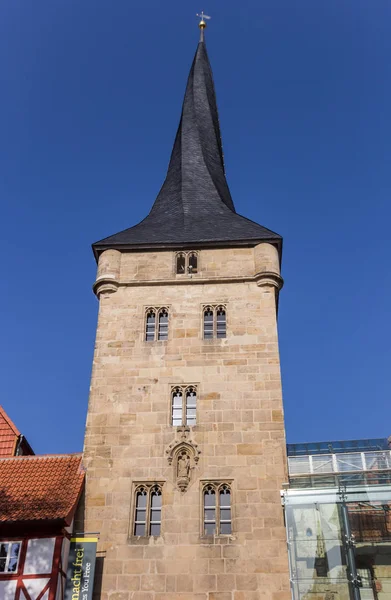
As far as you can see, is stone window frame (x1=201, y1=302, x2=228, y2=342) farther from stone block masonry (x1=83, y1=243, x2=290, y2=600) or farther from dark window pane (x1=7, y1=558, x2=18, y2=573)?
dark window pane (x1=7, y1=558, x2=18, y2=573)

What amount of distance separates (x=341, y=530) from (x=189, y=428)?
440 centimetres

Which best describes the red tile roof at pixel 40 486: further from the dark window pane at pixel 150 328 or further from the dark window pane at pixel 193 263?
the dark window pane at pixel 193 263

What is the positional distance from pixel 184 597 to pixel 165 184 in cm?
1591

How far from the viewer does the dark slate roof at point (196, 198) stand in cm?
2109

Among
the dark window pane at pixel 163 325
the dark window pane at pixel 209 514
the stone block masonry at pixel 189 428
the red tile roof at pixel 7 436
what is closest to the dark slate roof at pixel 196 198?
the stone block masonry at pixel 189 428

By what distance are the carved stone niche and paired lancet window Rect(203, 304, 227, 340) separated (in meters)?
2.95

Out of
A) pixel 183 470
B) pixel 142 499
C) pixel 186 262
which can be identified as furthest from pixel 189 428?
pixel 186 262

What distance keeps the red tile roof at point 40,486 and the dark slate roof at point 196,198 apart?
6.93 meters

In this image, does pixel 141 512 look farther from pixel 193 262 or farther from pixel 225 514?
pixel 193 262

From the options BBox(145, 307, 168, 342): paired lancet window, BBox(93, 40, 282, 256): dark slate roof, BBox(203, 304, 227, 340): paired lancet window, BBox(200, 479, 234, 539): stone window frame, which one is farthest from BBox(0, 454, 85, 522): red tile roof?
BBox(93, 40, 282, 256): dark slate roof

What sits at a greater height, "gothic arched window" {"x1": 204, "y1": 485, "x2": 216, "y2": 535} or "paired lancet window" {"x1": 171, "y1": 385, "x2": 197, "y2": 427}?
"paired lancet window" {"x1": 171, "y1": 385, "x2": 197, "y2": 427}

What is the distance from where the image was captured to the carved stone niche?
16500 millimetres

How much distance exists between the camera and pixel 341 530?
610 inches

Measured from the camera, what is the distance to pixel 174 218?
23.1 metres
